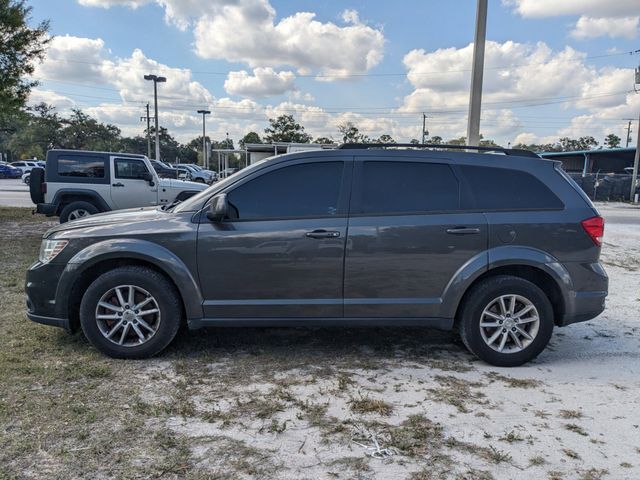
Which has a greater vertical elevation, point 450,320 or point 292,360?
point 450,320

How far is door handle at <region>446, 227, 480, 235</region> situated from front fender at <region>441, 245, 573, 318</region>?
203 mm

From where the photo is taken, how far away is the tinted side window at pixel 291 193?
3996mm

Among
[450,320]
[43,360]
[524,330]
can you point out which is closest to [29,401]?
[43,360]

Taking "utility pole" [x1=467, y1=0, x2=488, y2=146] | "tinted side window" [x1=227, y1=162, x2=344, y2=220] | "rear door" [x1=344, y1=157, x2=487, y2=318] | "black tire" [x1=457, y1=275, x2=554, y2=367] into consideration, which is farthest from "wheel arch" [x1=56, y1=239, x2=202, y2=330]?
"utility pole" [x1=467, y1=0, x2=488, y2=146]

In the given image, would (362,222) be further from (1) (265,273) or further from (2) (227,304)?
(2) (227,304)

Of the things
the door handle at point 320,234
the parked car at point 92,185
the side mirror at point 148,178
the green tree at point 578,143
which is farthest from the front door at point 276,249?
the green tree at point 578,143

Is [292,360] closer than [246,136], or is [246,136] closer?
[292,360]

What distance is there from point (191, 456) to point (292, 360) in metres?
1.49

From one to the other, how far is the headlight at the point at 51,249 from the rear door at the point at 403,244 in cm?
245

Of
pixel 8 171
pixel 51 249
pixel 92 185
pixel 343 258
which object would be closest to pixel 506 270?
pixel 343 258

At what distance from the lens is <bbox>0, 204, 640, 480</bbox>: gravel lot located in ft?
8.70

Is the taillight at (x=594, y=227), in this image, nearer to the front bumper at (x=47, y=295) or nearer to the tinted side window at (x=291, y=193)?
the tinted side window at (x=291, y=193)

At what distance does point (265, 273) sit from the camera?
393 centimetres

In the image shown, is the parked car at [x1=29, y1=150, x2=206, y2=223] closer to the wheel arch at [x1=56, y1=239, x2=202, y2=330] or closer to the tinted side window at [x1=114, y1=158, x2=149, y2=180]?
the tinted side window at [x1=114, y1=158, x2=149, y2=180]
